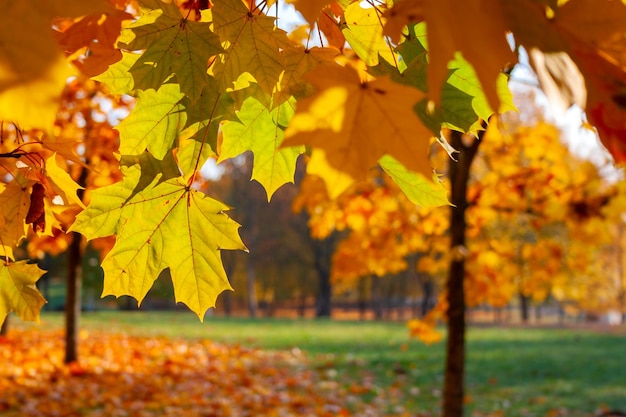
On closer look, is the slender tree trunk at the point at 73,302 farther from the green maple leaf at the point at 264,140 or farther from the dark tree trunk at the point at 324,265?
the dark tree trunk at the point at 324,265

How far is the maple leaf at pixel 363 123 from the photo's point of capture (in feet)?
1.86

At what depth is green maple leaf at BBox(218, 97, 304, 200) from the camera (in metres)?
1.01

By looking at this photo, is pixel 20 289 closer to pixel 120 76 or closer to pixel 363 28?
pixel 120 76

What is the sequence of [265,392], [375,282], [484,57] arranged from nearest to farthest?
1. [484,57]
2. [265,392]
3. [375,282]

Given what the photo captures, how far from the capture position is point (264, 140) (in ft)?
3.40

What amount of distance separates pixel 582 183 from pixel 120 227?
413 cm

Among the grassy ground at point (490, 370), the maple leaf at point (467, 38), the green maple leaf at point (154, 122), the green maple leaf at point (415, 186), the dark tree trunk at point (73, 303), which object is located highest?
the green maple leaf at point (154, 122)

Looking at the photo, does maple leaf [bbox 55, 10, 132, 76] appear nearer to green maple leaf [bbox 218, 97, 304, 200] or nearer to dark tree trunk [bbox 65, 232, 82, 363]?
green maple leaf [bbox 218, 97, 304, 200]

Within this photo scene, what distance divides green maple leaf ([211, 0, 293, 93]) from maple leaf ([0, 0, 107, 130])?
403 mm

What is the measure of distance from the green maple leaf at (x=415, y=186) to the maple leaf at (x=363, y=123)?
25 centimetres

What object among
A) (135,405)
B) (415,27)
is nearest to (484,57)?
(415,27)

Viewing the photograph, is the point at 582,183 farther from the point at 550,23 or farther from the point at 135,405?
the point at 550,23

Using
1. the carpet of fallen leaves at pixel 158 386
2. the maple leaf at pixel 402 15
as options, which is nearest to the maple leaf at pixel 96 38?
the maple leaf at pixel 402 15

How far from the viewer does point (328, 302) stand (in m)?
29.4
